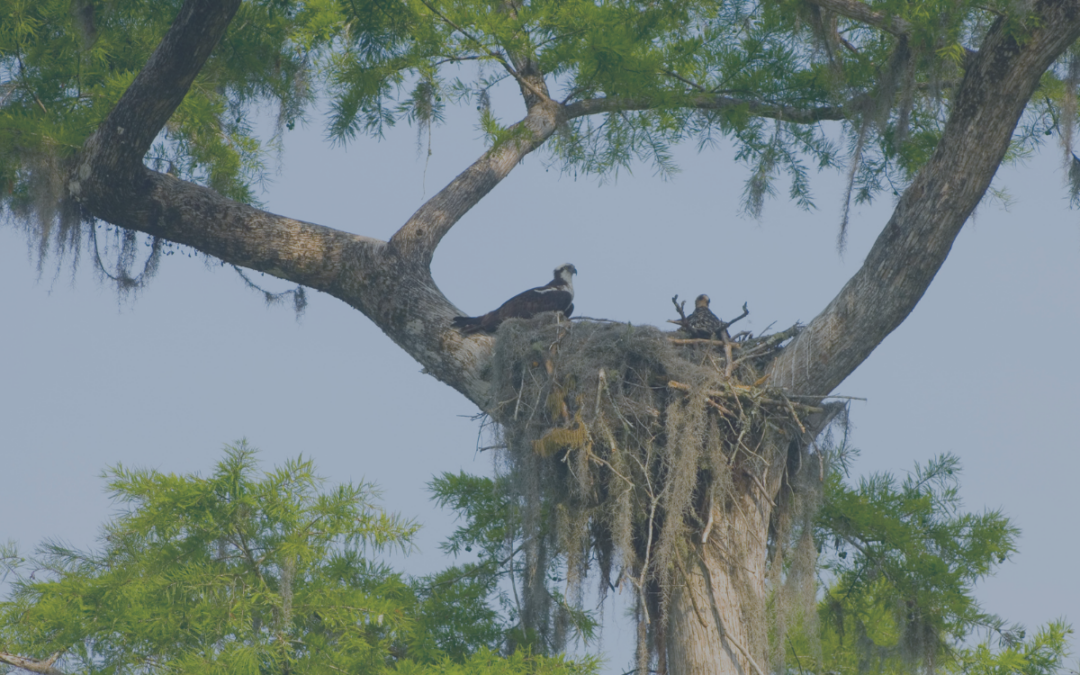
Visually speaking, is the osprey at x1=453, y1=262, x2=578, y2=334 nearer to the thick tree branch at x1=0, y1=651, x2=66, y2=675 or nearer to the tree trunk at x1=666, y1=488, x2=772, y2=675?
the tree trunk at x1=666, y1=488, x2=772, y2=675

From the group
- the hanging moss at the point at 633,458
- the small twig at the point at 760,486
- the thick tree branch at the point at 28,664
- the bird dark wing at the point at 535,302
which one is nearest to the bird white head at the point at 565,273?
the bird dark wing at the point at 535,302

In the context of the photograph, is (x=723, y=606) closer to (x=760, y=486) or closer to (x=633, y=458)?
(x=760, y=486)

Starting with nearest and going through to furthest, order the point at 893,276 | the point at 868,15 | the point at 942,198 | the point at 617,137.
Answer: the point at 942,198 → the point at 893,276 → the point at 868,15 → the point at 617,137

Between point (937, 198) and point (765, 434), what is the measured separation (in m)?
Answer: 1.59

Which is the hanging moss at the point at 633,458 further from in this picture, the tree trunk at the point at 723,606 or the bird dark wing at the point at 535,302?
the bird dark wing at the point at 535,302

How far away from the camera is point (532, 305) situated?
778 cm

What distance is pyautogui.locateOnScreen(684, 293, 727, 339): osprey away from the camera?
7.04 m

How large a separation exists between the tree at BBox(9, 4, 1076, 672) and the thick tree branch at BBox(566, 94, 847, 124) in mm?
15

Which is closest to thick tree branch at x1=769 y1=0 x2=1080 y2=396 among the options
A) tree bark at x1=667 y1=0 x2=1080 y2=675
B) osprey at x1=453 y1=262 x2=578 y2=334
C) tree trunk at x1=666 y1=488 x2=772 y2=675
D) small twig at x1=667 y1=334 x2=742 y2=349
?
tree bark at x1=667 y1=0 x2=1080 y2=675

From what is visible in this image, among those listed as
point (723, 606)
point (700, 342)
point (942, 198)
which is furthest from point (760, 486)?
point (942, 198)

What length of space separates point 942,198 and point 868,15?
1.14m

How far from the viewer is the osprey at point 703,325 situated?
7039mm

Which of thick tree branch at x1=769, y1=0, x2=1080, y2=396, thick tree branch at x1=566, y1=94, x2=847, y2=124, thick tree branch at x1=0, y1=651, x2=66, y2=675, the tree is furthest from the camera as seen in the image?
thick tree branch at x1=566, y1=94, x2=847, y2=124

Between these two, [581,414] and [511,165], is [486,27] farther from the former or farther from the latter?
[581,414]
